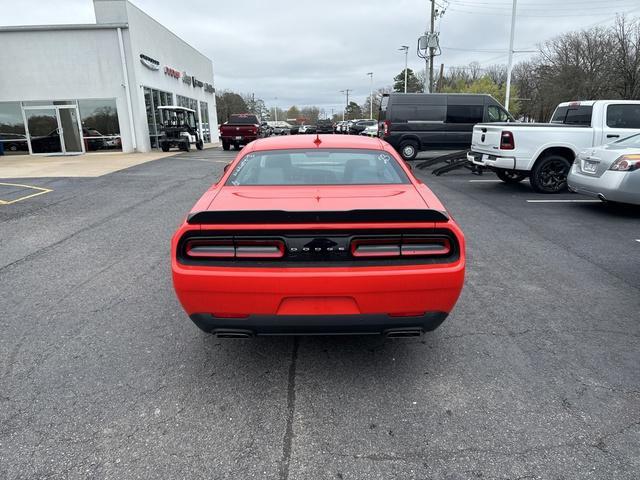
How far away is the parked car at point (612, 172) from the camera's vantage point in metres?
7.12

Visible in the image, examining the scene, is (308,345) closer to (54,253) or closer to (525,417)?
(525,417)

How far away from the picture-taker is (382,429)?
251 cm

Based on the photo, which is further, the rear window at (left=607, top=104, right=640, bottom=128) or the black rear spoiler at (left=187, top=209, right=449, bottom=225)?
the rear window at (left=607, top=104, right=640, bottom=128)

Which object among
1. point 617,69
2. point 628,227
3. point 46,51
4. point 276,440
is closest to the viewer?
point 276,440

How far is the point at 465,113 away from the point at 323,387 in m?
15.6

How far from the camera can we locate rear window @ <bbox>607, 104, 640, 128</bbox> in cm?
980

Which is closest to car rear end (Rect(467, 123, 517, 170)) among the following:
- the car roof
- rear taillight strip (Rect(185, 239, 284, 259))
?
A: the car roof

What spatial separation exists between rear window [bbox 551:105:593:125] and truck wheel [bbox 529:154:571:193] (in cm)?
117

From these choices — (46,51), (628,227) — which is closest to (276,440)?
(628,227)

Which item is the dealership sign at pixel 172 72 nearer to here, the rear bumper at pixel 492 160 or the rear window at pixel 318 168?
the rear bumper at pixel 492 160

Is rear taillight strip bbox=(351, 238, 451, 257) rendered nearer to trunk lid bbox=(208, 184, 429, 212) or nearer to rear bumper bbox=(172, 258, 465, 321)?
rear bumper bbox=(172, 258, 465, 321)

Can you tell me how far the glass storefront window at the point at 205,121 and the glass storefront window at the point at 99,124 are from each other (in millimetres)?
14678

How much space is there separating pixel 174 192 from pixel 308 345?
330 inches

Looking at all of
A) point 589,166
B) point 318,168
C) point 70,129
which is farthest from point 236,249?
point 70,129
